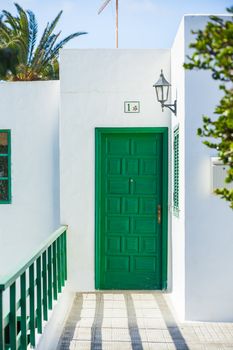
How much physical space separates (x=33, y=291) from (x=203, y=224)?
2.20 metres

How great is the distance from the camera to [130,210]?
7.02 metres

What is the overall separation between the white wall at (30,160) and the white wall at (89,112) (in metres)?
0.41

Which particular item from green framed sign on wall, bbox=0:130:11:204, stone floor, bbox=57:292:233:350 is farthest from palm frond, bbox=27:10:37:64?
stone floor, bbox=57:292:233:350

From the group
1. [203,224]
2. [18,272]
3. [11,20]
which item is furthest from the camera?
[11,20]

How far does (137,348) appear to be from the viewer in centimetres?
486

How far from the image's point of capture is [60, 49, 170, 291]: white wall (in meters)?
6.93

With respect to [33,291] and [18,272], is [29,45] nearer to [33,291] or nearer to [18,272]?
[33,291]

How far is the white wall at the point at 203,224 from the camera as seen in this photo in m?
5.55

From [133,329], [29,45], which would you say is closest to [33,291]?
[133,329]

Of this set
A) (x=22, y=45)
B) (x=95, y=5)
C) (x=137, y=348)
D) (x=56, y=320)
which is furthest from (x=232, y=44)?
(x=22, y=45)

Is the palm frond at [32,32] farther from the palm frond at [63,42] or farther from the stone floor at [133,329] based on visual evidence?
the stone floor at [133,329]

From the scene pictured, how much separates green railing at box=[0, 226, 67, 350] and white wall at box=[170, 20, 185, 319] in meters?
1.36

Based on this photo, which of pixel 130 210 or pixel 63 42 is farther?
pixel 63 42

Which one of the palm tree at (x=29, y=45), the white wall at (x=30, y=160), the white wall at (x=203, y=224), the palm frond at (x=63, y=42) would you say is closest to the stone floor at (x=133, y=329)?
the white wall at (x=203, y=224)
